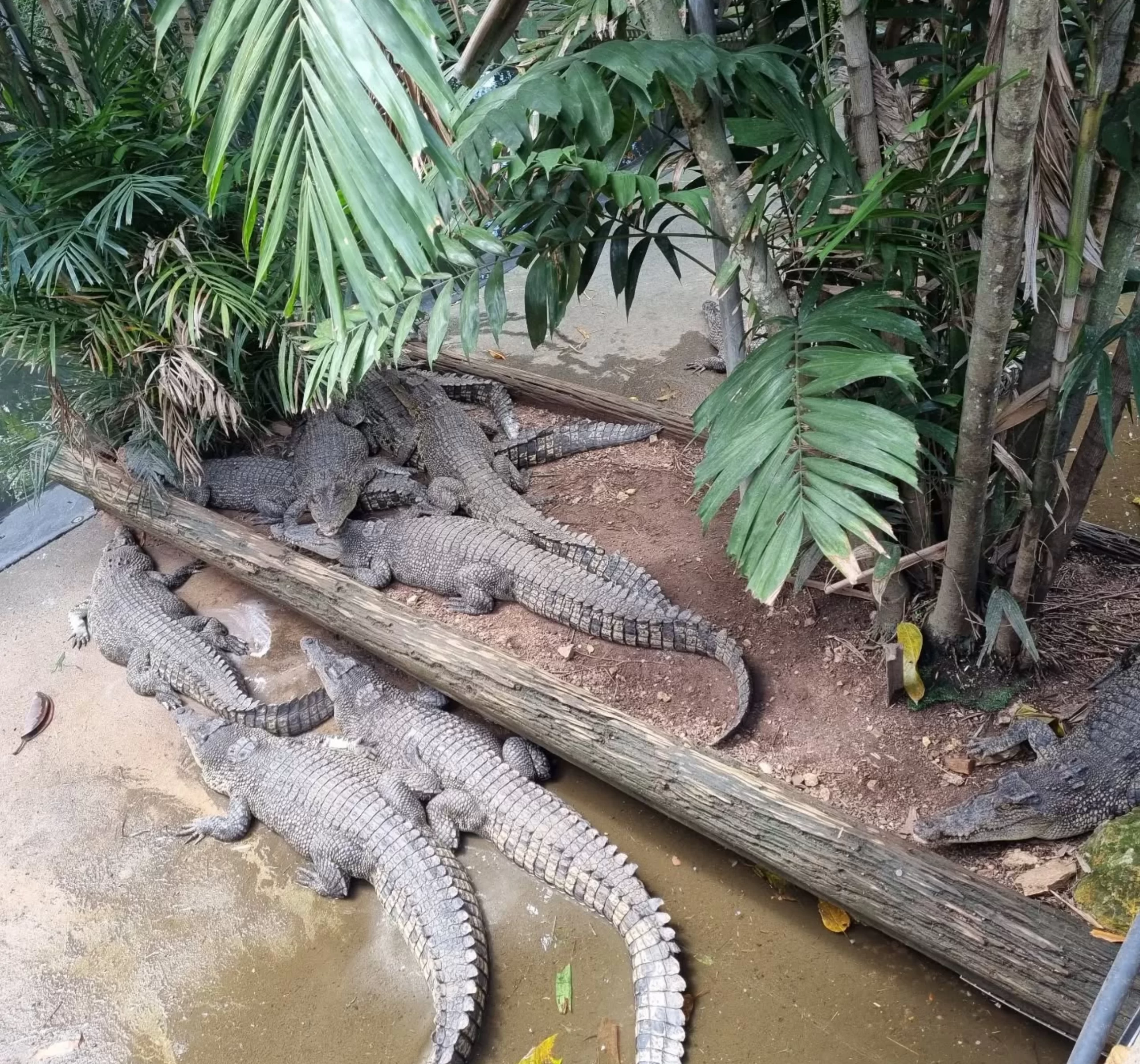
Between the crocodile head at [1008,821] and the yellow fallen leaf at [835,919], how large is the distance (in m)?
0.45

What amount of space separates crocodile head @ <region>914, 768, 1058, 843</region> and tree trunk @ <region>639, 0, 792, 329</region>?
1.23 metres

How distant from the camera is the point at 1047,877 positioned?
2.04m

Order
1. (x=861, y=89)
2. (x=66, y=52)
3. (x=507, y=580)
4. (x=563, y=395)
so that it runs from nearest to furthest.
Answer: (x=861, y=89) < (x=66, y=52) < (x=507, y=580) < (x=563, y=395)

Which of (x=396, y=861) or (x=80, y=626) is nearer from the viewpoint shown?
(x=396, y=861)

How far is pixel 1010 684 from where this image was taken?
2.49m

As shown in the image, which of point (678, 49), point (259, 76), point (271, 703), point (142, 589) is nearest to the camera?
point (259, 76)

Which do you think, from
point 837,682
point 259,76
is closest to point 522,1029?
point 837,682

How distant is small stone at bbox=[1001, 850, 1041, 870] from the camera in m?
2.09

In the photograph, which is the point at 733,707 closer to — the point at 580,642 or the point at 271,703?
the point at 580,642

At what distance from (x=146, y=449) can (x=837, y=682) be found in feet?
9.48

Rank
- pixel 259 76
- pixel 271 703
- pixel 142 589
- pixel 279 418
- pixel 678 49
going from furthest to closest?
1. pixel 279 418
2. pixel 142 589
3. pixel 271 703
4. pixel 678 49
5. pixel 259 76

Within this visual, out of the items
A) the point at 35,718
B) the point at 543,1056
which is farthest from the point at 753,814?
the point at 35,718

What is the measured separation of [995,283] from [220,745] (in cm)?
272

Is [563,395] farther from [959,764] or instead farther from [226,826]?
[959,764]
